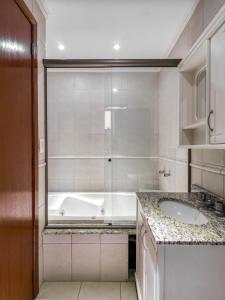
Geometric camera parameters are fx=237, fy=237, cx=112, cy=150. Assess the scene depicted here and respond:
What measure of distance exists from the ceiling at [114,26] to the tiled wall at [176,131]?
153 mm

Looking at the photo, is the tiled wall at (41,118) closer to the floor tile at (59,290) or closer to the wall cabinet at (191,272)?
the floor tile at (59,290)

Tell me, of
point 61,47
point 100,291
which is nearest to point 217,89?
→ point 100,291

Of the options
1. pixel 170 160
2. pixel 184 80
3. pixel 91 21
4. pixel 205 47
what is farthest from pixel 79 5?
pixel 170 160

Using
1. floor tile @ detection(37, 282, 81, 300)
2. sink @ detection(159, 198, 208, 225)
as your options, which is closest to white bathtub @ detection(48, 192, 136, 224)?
→ floor tile @ detection(37, 282, 81, 300)

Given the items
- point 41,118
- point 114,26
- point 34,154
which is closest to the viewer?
point 34,154

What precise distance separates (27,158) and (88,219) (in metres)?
1.01

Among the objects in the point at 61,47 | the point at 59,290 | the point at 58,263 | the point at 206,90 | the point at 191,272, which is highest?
the point at 61,47

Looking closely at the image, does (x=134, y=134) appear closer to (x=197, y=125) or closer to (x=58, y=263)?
(x=197, y=125)

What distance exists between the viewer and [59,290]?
2.07 meters

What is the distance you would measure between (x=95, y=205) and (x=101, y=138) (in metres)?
0.98

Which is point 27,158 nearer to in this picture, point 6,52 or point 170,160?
point 6,52

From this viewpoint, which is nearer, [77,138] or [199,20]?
[199,20]

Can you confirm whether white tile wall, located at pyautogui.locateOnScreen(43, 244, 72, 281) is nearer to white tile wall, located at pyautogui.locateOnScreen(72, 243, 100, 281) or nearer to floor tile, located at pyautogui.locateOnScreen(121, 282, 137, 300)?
white tile wall, located at pyautogui.locateOnScreen(72, 243, 100, 281)

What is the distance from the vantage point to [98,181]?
3.54m
